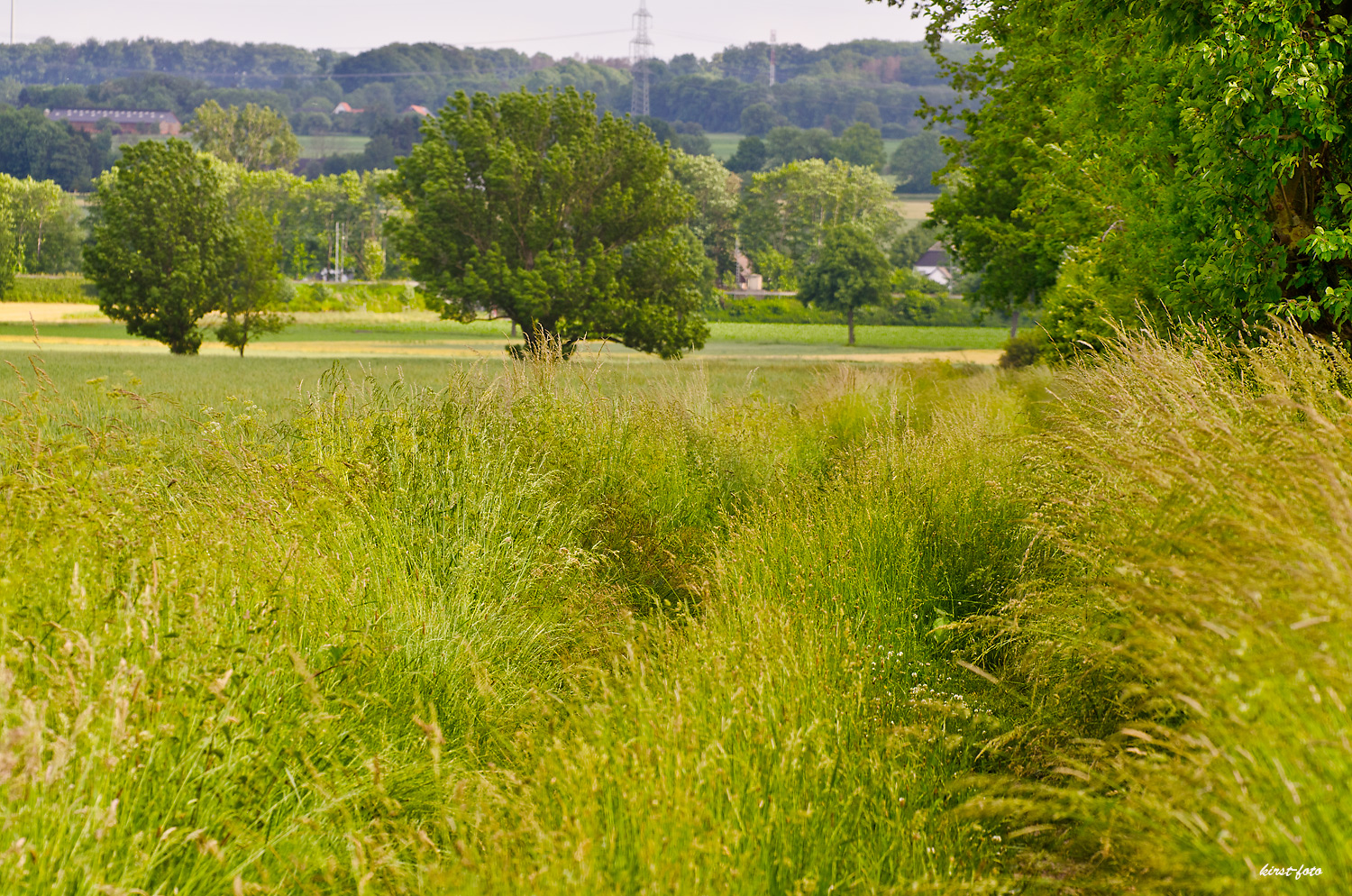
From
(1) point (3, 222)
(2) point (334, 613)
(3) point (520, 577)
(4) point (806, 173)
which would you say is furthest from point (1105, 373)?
(4) point (806, 173)

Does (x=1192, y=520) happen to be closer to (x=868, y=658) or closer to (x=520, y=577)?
(x=868, y=658)

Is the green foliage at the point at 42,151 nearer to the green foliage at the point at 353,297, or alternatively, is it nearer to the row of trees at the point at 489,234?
the green foliage at the point at 353,297

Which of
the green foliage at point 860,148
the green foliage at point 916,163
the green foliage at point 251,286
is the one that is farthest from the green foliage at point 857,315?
the green foliage at point 860,148

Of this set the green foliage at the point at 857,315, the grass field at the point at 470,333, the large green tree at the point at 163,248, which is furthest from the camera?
the green foliage at the point at 857,315

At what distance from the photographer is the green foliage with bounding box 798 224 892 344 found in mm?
61344

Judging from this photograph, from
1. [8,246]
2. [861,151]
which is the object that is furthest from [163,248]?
[861,151]

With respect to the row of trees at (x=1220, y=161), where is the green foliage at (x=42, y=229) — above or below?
above

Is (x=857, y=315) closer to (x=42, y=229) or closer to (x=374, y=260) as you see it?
(x=374, y=260)

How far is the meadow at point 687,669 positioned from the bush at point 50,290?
73.9 m

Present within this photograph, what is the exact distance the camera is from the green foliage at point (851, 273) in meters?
61.3

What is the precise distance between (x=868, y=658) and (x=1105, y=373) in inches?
93.3

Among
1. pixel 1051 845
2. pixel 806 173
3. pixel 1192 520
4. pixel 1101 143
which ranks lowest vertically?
pixel 1051 845

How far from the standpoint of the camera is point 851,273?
61531mm

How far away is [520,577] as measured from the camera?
18.9 feet
